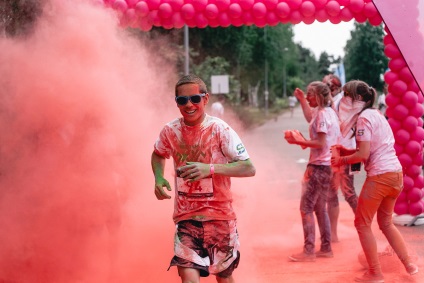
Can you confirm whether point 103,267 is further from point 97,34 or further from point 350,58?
point 350,58

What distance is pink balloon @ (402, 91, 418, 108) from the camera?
Result: 786 centimetres

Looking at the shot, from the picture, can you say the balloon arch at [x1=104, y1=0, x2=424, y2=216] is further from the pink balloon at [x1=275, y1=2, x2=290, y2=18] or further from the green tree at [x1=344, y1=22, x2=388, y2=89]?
the green tree at [x1=344, y1=22, x2=388, y2=89]

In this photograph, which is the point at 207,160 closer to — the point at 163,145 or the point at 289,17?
the point at 163,145

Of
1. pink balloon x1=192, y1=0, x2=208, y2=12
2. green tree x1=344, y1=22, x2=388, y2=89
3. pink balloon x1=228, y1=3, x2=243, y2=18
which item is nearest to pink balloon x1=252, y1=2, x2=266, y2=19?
pink balloon x1=228, y1=3, x2=243, y2=18

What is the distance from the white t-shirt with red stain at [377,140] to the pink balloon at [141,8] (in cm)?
298

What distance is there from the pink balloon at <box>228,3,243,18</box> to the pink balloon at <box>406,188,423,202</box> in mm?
3092

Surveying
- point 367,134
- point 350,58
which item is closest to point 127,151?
point 367,134

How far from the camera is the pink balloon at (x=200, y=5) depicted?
7.44m

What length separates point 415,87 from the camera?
7.88 m

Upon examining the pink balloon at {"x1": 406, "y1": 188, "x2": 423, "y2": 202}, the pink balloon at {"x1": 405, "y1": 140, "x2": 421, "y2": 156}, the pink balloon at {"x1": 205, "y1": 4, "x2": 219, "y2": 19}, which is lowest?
the pink balloon at {"x1": 406, "y1": 188, "x2": 423, "y2": 202}

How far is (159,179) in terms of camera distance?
426 cm

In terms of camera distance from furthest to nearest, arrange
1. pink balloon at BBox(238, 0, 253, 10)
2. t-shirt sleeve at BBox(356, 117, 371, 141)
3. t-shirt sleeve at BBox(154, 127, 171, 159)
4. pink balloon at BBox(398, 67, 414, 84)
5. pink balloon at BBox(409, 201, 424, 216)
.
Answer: pink balloon at BBox(409, 201, 424, 216), pink balloon at BBox(398, 67, 414, 84), pink balloon at BBox(238, 0, 253, 10), t-shirt sleeve at BBox(356, 117, 371, 141), t-shirt sleeve at BBox(154, 127, 171, 159)

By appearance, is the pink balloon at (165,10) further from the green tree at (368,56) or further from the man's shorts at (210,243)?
the green tree at (368,56)

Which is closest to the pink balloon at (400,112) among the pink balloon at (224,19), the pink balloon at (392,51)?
the pink balloon at (392,51)
